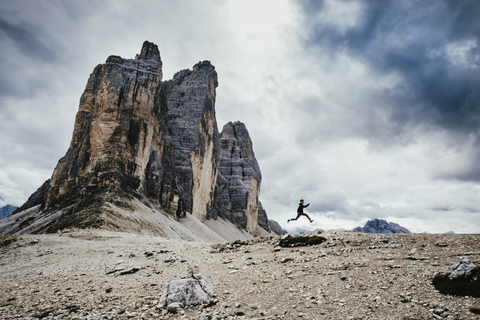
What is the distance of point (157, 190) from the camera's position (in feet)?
252

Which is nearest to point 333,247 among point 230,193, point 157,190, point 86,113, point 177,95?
point 157,190

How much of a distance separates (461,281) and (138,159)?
70.0 metres

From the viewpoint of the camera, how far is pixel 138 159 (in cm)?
6856

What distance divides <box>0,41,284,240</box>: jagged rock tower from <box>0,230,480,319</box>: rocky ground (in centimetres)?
3172

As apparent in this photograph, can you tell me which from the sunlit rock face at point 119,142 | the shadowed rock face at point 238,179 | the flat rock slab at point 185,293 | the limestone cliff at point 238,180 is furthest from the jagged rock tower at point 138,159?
the flat rock slab at point 185,293

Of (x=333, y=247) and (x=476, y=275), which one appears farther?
(x=333, y=247)

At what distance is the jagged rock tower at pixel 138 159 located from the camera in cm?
5509

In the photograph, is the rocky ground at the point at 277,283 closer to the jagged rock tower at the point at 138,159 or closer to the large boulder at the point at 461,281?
the large boulder at the point at 461,281

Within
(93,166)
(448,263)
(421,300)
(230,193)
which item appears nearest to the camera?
(421,300)

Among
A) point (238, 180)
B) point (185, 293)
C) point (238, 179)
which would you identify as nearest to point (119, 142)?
point (185, 293)

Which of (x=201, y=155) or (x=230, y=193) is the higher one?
(x=201, y=155)

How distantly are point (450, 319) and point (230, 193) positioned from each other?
145753 millimetres

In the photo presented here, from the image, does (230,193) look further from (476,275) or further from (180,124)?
(476,275)

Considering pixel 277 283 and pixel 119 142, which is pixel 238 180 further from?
pixel 277 283
